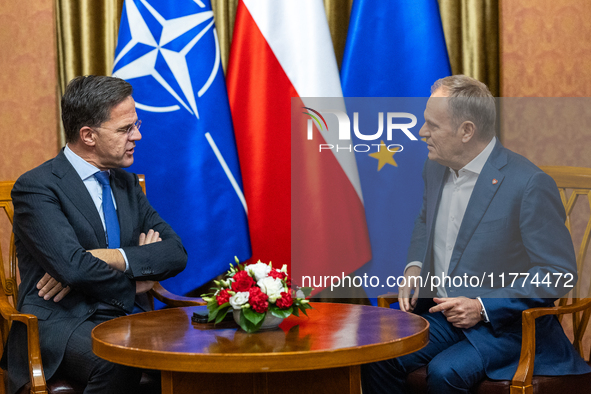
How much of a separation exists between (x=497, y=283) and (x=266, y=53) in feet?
5.24

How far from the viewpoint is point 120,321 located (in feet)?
6.33

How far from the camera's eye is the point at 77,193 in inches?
86.5

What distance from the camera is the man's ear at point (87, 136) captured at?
2303 mm

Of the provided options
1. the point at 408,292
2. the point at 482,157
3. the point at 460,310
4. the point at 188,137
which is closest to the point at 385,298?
the point at 408,292

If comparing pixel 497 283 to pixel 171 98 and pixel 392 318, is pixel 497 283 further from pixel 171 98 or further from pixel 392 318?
pixel 171 98

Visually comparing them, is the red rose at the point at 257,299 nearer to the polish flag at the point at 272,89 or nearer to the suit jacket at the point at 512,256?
the suit jacket at the point at 512,256

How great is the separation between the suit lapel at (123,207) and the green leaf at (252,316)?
913 millimetres

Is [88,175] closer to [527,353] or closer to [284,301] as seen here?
[284,301]

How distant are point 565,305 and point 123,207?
5.80ft

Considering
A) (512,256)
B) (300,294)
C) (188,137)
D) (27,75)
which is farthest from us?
(27,75)

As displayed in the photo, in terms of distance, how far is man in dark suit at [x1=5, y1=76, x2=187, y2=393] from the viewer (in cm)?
197

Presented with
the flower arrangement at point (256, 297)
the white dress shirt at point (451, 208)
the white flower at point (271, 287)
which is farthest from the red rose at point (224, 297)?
the white dress shirt at point (451, 208)

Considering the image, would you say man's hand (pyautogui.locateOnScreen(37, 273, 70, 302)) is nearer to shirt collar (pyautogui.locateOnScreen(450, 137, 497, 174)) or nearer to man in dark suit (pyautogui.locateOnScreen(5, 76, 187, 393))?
man in dark suit (pyautogui.locateOnScreen(5, 76, 187, 393))

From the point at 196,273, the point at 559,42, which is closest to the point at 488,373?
the point at 196,273
